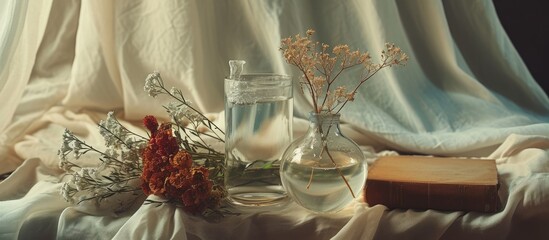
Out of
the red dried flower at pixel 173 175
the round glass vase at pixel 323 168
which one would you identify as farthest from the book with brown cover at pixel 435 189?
the red dried flower at pixel 173 175

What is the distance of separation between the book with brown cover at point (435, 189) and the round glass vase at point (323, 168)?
0.04 m

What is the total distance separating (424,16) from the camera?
1.63 m

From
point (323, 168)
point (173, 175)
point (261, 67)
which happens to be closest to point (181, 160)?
point (173, 175)

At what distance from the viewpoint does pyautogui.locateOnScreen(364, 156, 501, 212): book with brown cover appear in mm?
1037

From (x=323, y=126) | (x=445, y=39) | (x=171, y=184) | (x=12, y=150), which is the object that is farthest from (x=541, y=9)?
(x=12, y=150)

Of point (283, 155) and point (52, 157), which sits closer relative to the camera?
point (283, 155)

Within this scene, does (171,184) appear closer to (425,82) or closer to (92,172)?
(92,172)

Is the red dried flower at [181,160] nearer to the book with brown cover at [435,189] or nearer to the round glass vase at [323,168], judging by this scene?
the round glass vase at [323,168]

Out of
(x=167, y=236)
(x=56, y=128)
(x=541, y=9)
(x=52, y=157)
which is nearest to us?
(x=167, y=236)

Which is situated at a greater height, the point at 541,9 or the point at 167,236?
the point at 541,9

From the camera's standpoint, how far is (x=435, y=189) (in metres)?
1.05

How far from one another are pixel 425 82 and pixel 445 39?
0.31 feet

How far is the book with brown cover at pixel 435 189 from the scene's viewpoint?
1.04 meters

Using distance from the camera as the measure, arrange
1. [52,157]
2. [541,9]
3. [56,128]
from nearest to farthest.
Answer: [52,157], [56,128], [541,9]
